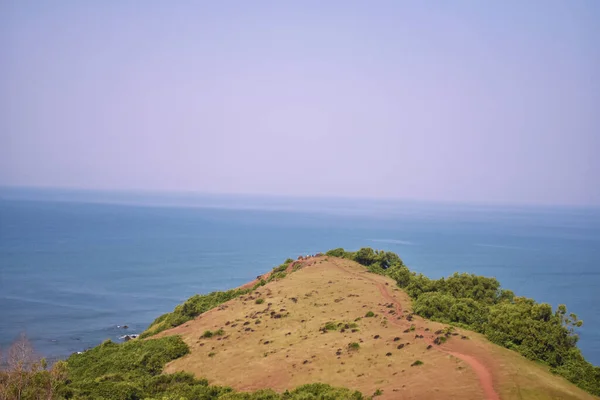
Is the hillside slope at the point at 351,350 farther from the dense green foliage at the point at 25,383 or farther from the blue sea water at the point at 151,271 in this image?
the blue sea water at the point at 151,271

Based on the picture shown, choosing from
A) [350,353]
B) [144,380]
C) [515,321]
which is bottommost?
[144,380]

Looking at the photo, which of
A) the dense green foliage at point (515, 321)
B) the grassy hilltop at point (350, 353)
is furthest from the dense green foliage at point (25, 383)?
the dense green foliage at point (515, 321)

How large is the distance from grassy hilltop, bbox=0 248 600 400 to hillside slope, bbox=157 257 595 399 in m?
0.12

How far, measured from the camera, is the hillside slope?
85.7ft

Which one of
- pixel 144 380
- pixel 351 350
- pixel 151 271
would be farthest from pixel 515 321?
pixel 151 271

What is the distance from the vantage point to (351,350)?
3347 centimetres

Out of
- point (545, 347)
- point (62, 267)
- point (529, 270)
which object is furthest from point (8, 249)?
point (529, 270)

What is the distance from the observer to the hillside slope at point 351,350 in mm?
26114

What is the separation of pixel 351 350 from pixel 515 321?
13.2 metres

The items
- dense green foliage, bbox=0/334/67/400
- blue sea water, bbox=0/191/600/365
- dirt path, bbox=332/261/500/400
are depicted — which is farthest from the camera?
blue sea water, bbox=0/191/600/365

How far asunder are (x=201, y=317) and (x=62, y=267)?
92.5 meters

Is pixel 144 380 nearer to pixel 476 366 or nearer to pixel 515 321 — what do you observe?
pixel 476 366

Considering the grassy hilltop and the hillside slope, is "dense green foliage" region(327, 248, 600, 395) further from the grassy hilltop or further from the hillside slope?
the hillside slope

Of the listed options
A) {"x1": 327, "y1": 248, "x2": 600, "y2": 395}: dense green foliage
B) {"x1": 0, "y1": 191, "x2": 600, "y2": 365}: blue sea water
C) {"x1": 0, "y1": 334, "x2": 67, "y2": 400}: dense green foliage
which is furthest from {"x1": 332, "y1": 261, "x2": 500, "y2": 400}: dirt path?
{"x1": 0, "y1": 191, "x2": 600, "y2": 365}: blue sea water
